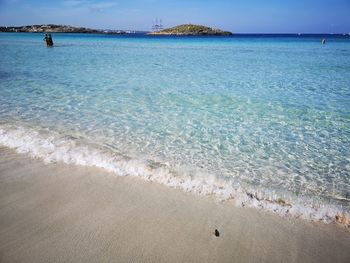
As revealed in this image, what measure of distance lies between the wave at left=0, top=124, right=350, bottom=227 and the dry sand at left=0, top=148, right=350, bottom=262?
7.8 inches

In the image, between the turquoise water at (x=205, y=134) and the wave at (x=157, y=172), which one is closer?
the wave at (x=157, y=172)

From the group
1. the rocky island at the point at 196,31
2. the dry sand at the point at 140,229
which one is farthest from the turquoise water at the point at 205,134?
the rocky island at the point at 196,31

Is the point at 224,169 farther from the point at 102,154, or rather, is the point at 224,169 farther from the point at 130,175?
the point at 102,154

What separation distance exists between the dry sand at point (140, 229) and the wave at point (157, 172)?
0.20 m

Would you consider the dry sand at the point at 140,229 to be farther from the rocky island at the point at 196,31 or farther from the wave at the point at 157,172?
the rocky island at the point at 196,31

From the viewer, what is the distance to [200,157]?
16.9 feet

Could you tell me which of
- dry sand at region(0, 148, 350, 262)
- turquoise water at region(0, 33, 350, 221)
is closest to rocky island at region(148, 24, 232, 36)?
turquoise water at region(0, 33, 350, 221)

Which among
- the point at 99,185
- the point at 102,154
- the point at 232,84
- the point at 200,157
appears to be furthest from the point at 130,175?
the point at 232,84

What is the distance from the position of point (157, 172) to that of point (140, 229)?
1446 millimetres

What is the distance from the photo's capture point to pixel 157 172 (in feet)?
14.7

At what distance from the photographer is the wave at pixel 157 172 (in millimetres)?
3614

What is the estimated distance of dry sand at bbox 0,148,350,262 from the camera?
109 inches

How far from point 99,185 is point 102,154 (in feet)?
3.74

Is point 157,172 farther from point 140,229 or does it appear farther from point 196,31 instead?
point 196,31
